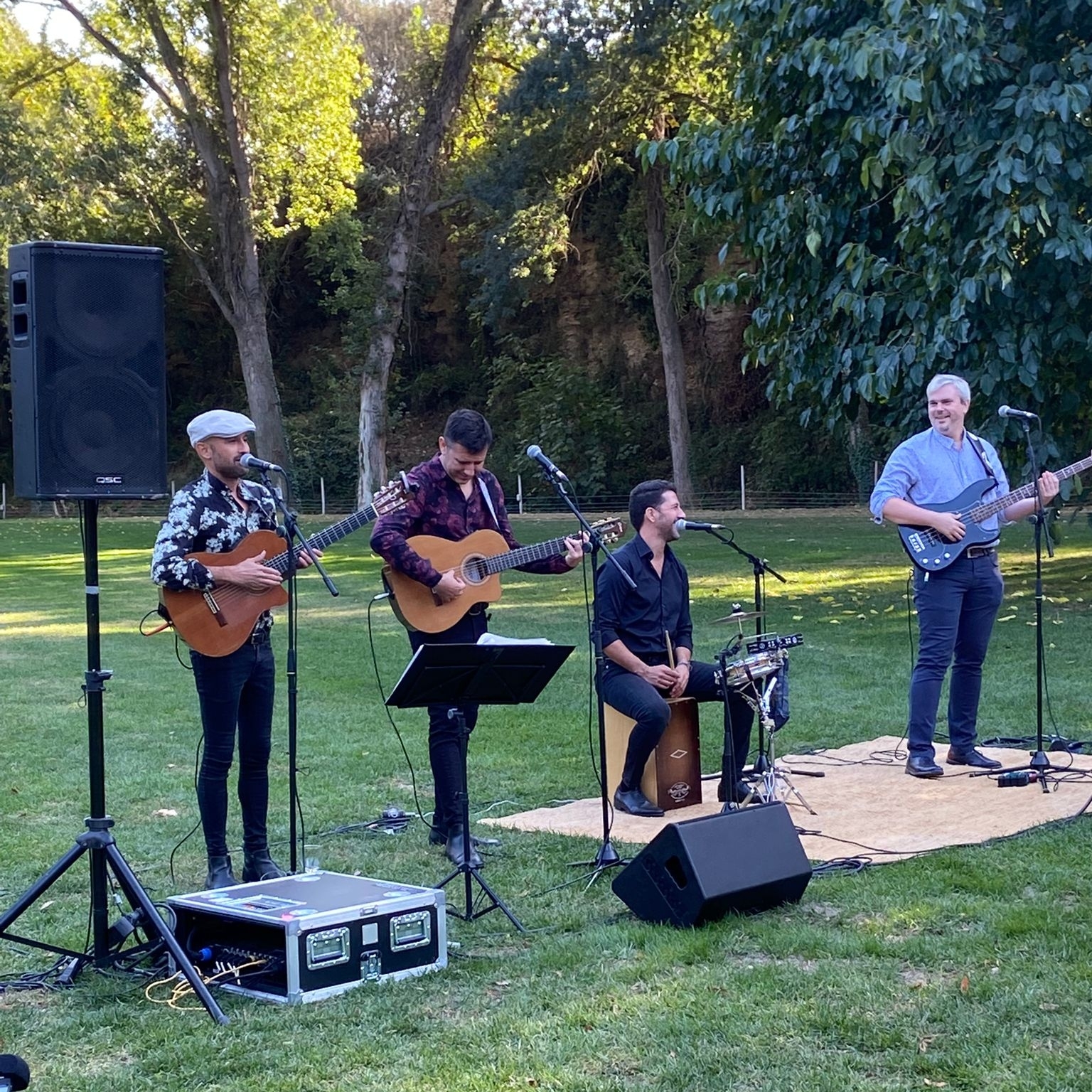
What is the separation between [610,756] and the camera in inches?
298

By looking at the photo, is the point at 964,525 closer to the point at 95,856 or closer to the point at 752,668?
the point at 752,668

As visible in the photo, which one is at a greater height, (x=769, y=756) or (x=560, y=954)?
(x=769, y=756)

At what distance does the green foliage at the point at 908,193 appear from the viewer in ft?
36.0

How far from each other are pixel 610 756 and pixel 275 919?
3330 mm

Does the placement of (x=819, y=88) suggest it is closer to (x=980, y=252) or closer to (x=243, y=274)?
(x=980, y=252)

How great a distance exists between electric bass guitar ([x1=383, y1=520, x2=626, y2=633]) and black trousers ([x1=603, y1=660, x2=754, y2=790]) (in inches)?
32.1

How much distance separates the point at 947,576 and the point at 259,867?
13.2 ft

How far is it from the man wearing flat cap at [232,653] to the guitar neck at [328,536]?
0.19 ft

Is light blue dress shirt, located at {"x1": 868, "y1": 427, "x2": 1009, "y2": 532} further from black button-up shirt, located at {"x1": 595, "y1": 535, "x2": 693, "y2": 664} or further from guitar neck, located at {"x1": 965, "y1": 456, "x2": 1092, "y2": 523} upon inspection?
black button-up shirt, located at {"x1": 595, "y1": 535, "x2": 693, "y2": 664}

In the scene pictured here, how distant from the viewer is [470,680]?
5.51m

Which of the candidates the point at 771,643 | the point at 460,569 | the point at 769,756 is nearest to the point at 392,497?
the point at 460,569

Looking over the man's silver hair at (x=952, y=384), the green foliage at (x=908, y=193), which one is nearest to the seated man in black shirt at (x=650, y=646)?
the man's silver hair at (x=952, y=384)

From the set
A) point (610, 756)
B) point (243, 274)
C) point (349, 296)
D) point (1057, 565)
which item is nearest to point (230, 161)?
point (243, 274)

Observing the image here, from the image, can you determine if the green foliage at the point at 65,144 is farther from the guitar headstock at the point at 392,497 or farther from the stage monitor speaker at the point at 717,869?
the stage monitor speaker at the point at 717,869
